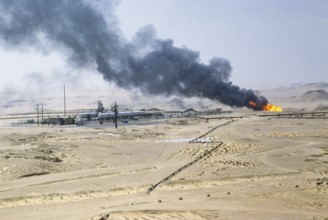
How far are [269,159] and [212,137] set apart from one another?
17.6 meters

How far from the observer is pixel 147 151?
39.5m

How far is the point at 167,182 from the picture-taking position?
24781 mm

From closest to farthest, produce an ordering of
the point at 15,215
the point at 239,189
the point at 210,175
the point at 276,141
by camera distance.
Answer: the point at 15,215
the point at 239,189
the point at 210,175
the point at 276,141

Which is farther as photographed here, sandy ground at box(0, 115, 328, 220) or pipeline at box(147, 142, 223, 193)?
pipeline at box(147, 142, 223, 193)

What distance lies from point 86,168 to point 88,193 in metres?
7.78

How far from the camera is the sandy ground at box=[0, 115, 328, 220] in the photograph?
1886cm

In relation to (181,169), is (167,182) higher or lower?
lower

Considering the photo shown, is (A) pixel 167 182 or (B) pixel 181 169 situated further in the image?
(B) pixel 181 169

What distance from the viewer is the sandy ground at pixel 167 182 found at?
18859 mm

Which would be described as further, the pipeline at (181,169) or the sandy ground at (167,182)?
the pipeline at (181,169)

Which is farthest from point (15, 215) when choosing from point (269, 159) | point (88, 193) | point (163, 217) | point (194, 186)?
point (269, 159)

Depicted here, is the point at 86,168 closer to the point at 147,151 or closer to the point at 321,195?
the point at 147,151

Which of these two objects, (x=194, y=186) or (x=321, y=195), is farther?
(x=194, y=186)

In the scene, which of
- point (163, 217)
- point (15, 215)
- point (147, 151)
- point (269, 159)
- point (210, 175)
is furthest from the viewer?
point (147, 151)
